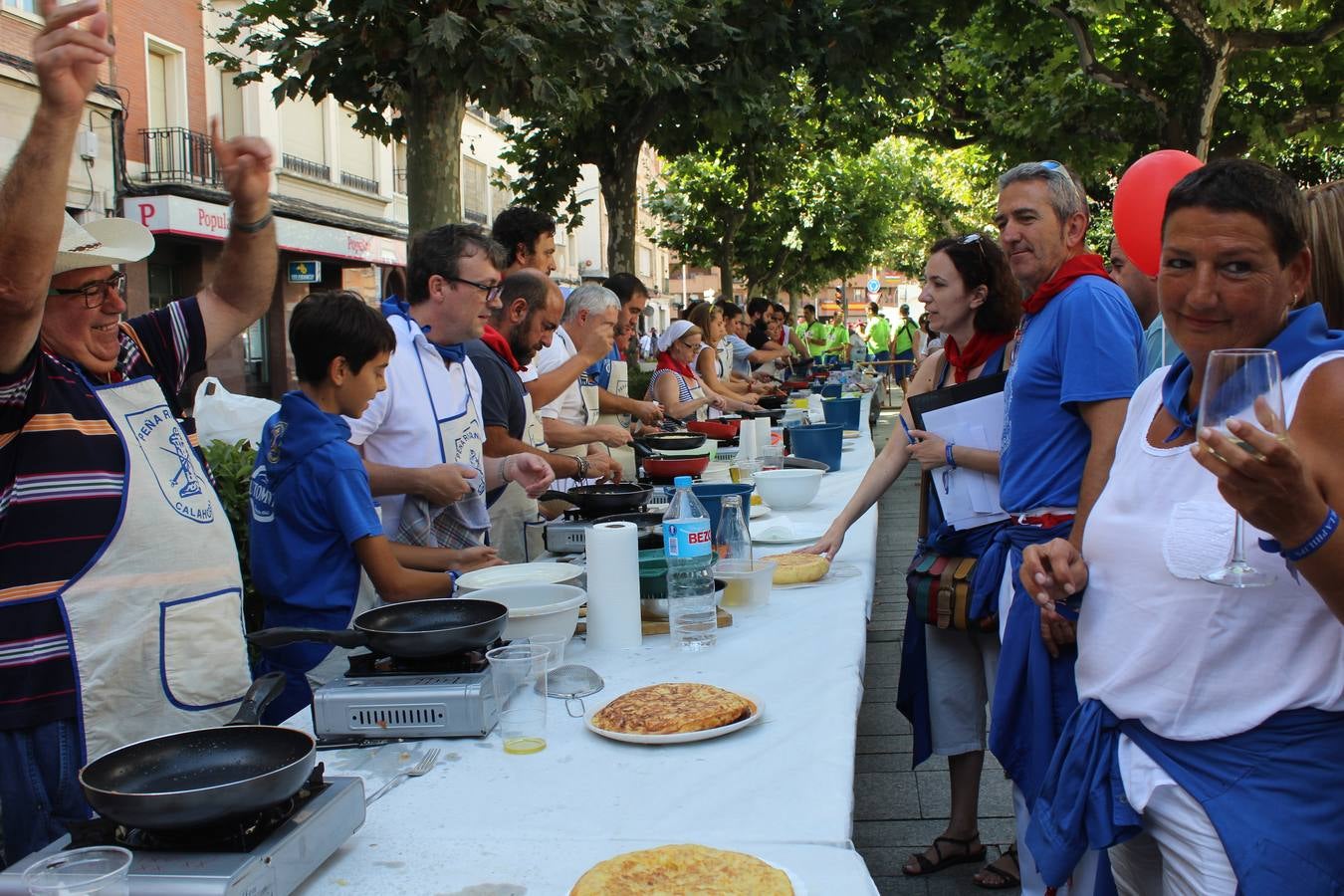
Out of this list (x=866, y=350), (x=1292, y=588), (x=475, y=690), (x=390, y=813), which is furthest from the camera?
(x=866, y=350)

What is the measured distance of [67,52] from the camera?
1832mm

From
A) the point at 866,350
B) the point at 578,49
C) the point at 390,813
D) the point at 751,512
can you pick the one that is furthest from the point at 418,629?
the point at 866,350

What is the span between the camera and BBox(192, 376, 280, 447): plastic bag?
606cm

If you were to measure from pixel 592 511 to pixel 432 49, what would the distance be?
340 cm

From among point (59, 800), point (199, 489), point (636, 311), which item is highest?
point (636, 311)

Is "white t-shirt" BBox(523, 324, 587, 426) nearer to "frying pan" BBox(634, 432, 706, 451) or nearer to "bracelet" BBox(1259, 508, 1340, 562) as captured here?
"frying pan" BBox(634, 432, 706, 451)

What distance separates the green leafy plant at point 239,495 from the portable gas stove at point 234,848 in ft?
8.89

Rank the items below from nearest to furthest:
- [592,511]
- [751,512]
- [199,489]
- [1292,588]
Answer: [1292,588], [199,489], [592,511], [751,512]

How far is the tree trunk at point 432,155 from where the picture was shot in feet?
21.4

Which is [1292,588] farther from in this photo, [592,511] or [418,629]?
[592,511]

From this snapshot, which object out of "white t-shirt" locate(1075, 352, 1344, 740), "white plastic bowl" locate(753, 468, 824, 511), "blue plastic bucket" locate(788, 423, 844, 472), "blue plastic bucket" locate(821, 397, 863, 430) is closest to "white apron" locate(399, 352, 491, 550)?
"white plastic bowl" locate(753, 468, 824, 511)

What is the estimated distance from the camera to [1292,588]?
171cm

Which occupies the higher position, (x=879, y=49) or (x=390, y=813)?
(x=879, y=49)

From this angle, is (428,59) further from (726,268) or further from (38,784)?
(726,268)
